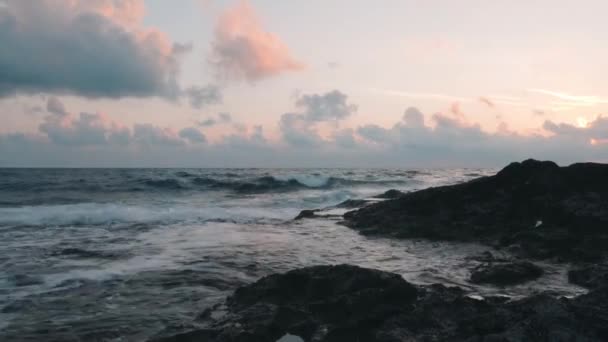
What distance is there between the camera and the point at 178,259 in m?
10.7

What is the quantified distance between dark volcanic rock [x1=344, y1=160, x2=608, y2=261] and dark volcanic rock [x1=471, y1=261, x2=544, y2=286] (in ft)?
7.08

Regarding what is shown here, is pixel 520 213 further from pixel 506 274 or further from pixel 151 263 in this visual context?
pixel 151 263

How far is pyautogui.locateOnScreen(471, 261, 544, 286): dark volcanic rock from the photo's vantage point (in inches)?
307

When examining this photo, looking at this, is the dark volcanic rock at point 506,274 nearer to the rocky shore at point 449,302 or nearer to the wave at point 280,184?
the rocky shore at point 449,302

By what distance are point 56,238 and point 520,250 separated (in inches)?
527

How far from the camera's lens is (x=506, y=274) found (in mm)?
7910

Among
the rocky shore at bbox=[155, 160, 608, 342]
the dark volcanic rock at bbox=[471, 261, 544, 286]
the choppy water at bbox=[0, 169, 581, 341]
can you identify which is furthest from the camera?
the dark volcanic rock at bbox=[471, 261, 544, 286]

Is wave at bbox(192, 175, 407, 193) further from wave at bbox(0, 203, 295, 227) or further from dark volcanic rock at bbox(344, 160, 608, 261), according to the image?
dark volcanic rock at bbox(344, 160, 608, 261)

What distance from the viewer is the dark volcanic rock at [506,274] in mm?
7794

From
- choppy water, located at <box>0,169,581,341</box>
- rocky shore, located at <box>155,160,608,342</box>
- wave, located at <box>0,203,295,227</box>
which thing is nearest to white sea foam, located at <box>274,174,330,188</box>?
wave, located at <box>0,203,295,227</box>

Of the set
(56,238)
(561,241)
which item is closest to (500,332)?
(561,241)

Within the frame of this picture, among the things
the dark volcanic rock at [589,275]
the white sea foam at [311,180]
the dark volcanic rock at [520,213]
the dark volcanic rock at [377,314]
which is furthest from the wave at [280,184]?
the dark volcanic rock at [377,314]

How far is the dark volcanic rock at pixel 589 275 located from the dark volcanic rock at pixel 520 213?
1863 millimetres

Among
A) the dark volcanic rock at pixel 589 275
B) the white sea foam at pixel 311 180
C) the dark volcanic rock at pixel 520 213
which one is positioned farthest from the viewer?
the white sea foam at pixel 311 180
